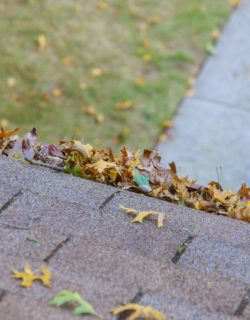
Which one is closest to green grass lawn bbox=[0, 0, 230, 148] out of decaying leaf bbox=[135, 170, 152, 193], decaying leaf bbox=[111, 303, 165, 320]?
decaying leaf bbox=[135, 170, 152, 193]

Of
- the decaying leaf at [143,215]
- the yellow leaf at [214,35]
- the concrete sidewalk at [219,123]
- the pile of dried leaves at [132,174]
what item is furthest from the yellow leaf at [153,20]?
the decaying leaf at [143,215]

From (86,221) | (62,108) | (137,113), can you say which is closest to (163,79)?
(137,113)

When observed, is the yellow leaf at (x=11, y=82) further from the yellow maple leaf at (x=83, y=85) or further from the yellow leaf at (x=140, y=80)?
the yellow leaf at (x=140, y=80)

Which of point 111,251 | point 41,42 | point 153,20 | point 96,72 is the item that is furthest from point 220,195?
point 153,20

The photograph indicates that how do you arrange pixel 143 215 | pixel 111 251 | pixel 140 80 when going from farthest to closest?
pixel 140 80 → pixel 143 215 → pixel 111 251

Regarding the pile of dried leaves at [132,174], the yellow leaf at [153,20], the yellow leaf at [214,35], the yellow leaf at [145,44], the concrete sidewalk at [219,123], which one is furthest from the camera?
the yellow leaf at [153,20]

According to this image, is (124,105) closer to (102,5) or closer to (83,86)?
(83,86)

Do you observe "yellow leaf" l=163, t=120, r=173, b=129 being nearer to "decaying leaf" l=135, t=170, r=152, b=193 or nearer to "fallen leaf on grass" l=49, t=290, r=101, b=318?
"decaying leaf" l=135, t=170, r=152, b=193
